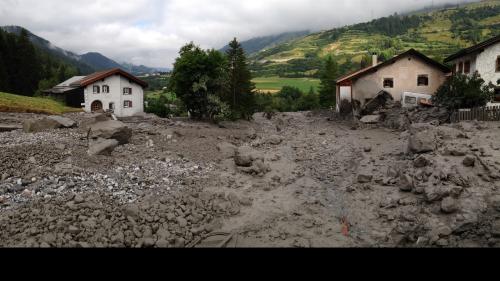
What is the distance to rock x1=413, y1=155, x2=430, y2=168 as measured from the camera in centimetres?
2012

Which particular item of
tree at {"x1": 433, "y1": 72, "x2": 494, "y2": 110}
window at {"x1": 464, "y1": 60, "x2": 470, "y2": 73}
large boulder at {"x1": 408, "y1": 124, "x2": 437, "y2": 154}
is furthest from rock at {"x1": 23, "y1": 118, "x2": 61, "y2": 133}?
window at {"x1": 464, "y1": 60, "x2": 470, "y2": 73}

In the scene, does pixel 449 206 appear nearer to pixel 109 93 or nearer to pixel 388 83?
pixel 388 83

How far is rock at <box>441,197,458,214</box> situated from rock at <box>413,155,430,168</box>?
4210 mm

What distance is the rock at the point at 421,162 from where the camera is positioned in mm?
20120

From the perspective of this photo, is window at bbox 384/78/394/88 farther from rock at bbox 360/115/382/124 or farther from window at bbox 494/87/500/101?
window at bbox 494/87/500/101

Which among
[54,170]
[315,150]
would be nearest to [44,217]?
[54,170]

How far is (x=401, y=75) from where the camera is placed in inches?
1702

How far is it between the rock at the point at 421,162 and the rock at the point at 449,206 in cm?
421

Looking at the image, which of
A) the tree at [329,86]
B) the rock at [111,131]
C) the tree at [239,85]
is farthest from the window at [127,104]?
the tree at [329,86]

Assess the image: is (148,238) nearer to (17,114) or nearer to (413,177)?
(413,177)

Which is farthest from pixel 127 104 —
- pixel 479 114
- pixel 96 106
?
pixel 479 114

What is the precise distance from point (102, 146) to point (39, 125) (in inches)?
374

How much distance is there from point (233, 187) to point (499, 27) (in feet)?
622

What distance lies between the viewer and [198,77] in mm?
42094
